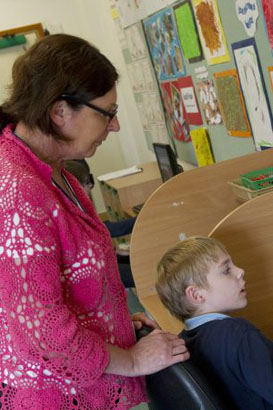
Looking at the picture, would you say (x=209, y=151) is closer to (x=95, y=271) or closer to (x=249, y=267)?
(x=249, y=267)

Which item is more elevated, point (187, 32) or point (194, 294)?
point (187, 32)

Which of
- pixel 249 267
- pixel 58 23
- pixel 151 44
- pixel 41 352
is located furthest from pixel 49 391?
pixel 58 23

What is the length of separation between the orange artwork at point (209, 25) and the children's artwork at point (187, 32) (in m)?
0.11

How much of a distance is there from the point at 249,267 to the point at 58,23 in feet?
15.5

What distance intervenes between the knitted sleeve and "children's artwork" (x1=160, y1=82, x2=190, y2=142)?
2.53m

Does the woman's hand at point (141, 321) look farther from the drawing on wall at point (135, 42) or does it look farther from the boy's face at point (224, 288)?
the drawing on wall at point (135, 42)

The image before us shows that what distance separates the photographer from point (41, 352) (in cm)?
101

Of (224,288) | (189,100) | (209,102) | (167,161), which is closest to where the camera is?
(224,288)

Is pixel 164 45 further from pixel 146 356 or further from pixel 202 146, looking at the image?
A: pixel 146 356

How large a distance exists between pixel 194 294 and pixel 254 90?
1.18m

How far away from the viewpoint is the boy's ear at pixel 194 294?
143cm

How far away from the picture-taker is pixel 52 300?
1.00m

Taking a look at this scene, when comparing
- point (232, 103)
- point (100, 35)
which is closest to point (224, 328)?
point (232, 103)

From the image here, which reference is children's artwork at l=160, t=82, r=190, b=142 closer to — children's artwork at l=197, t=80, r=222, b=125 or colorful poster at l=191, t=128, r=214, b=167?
colorful poster at l=191, t=128, r=214, b=167
